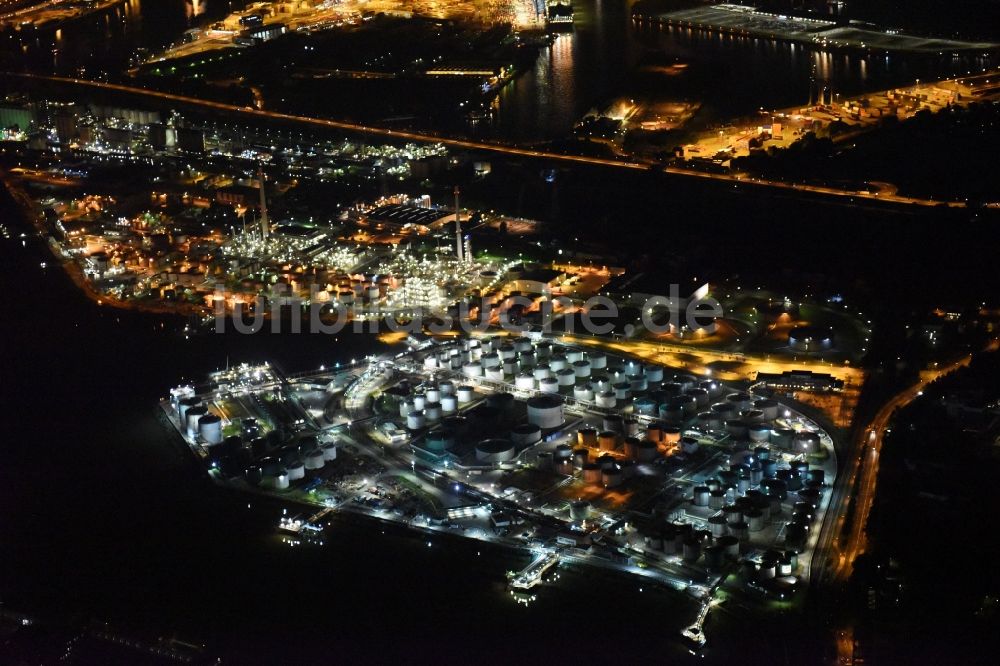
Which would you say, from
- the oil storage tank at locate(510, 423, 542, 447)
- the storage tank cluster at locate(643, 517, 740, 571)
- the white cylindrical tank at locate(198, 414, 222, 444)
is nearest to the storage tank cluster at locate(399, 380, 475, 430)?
the oil storage tank at locate(510, 423, 542, 447)

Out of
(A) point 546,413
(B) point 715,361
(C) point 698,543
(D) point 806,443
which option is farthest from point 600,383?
(C) point 698,543

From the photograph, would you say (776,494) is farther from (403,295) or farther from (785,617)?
(403,295)

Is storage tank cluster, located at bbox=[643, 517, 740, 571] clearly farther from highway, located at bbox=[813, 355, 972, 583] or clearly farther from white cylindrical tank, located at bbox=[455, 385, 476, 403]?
white cylindrical tank, located at bbox=[455, 385, 476, 403]

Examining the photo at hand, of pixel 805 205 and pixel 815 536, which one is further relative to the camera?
pixel 805 205

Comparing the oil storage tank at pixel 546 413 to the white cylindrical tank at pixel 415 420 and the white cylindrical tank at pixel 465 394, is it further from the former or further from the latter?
the white cylindrical tank at pixel 415 420

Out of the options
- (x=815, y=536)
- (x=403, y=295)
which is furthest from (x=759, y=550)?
(x=403, y=295)

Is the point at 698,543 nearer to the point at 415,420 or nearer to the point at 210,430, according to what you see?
the point at 415,420
